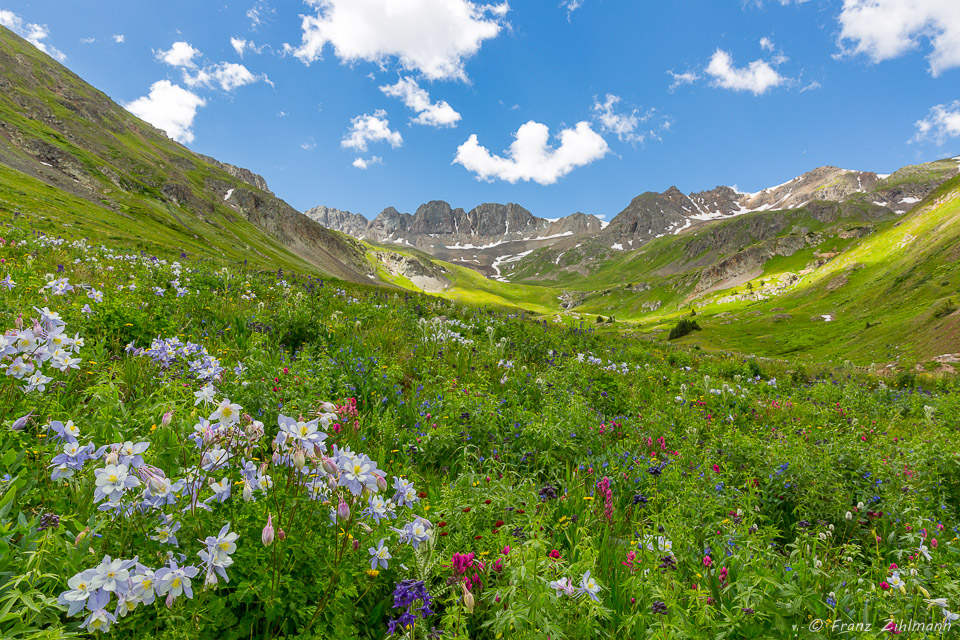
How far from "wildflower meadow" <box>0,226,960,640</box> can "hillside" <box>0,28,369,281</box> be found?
4138cm

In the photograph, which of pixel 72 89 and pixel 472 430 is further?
pixel 72 89

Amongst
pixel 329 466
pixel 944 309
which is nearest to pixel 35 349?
pixel 329 466

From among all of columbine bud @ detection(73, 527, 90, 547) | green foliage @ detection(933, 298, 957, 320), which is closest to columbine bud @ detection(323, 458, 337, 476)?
columbine bud @ detection(73, 527, 90, 547)

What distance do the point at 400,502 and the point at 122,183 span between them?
115841 mm

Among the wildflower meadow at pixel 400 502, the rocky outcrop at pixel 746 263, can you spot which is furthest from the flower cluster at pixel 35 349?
the rocky outcrop at pixel 746 263

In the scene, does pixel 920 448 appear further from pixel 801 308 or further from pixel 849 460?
pixel 801 308

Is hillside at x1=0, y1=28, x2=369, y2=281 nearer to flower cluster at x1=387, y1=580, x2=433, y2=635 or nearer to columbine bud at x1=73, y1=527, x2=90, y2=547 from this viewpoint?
columbine bud at x1=73, y1=527, x2=90, y2=547

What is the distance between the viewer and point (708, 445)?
18.5 ft

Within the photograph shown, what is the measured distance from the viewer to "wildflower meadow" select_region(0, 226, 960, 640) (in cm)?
201

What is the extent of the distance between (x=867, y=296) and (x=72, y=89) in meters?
221

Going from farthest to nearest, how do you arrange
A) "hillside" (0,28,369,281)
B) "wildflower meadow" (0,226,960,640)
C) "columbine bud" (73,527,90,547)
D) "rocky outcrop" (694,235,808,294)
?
"rocky outcrop" (694,235,808,294) < "hillside" (0,28,369,281) < "wildflower meadow" (0,226,960,640) < "columbine bud" (73,527,90,547)

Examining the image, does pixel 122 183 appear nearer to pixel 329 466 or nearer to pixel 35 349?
pixel 35 349

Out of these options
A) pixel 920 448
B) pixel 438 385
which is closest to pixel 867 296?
pixel 920 448

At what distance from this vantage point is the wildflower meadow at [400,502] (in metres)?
2.01
